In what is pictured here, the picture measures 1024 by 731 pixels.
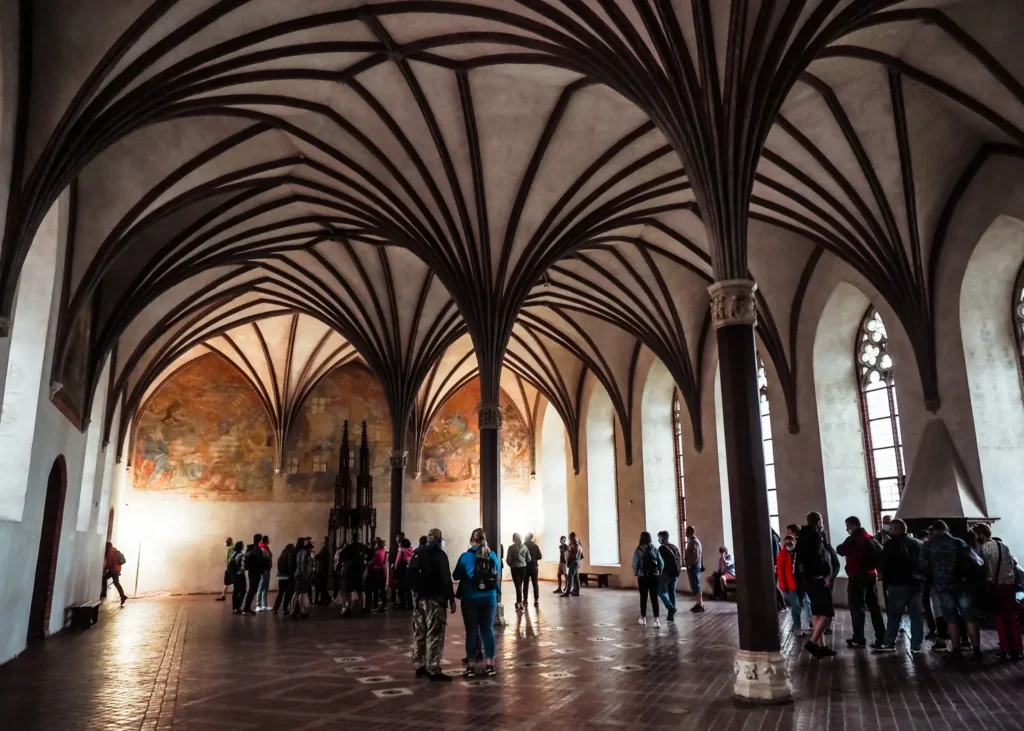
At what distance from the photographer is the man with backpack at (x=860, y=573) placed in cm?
977

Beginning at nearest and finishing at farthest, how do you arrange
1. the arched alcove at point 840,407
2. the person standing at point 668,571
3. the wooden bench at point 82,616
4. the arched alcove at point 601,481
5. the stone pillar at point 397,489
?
the person standing at point 668,571 → the wooden bench at point 82,616 → the arched alcove at point 840,407 → the stone pillar at point 397,489 → the arched alcove at point 601,481

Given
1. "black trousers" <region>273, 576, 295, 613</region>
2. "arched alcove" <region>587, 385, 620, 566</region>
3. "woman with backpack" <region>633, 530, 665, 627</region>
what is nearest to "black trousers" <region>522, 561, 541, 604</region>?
"woman with backpack" <region>633, 530, 665, 627</region>

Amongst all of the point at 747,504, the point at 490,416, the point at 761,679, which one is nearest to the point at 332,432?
the point at 490,416

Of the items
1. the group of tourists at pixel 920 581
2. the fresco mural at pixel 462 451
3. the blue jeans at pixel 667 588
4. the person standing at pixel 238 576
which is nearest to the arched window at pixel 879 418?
the blue jeans at pixel 667 588

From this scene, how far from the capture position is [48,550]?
558 inches

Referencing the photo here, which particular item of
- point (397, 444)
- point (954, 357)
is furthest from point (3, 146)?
point (954, 357)

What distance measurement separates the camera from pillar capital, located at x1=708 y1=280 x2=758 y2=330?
854cm

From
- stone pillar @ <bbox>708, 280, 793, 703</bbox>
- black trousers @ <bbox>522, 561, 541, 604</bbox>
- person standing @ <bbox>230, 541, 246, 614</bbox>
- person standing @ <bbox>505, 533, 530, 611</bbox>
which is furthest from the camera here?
person standing @ <bbox>230, 541, 246, 614</bbox>

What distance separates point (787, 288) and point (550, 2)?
10.8 metres

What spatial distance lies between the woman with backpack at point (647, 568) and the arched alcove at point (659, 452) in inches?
437

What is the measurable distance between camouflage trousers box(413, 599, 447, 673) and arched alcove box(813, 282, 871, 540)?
1185 centimetres

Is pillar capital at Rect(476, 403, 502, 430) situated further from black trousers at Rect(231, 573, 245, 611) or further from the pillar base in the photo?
the pillar base

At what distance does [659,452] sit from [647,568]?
12.1 m

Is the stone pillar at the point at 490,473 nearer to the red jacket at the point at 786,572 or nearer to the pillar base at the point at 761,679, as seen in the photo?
the red jacket at the point at 786,572
